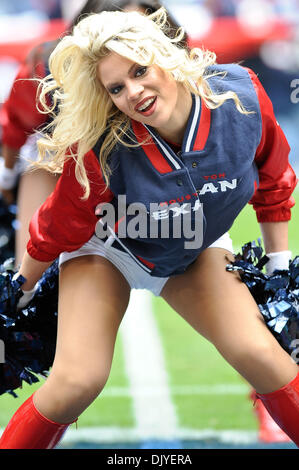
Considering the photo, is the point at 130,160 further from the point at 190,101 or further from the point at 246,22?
the point at 246,22

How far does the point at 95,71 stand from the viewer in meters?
2.41

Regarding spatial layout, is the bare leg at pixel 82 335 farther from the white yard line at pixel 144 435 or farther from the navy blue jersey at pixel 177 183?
the white yard line at pixel 144 435

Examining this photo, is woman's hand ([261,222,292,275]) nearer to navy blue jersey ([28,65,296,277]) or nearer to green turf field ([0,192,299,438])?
navy blue jersey ([28,65,296,277])

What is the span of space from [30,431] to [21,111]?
1342 millimetres

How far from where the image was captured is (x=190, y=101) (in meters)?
2.51

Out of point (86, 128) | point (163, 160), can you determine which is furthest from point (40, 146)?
point (163, 160)

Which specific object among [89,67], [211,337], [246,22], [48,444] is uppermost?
[89,67]

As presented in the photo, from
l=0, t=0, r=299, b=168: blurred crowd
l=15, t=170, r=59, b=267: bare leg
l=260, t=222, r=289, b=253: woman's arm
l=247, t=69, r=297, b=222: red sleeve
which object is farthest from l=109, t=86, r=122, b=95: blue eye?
l=0, t=0, r=299, b=168: blurred crowd

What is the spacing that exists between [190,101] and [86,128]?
1.08ft

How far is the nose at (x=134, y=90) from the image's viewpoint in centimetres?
233

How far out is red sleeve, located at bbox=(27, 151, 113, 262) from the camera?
250 cm

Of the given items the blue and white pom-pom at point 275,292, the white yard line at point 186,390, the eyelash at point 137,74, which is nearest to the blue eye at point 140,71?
the eyelash at point 137,74

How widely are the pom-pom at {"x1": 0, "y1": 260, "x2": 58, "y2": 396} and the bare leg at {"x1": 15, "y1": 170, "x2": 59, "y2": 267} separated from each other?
21.7 inches

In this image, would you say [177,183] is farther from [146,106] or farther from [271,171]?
[271,171]
